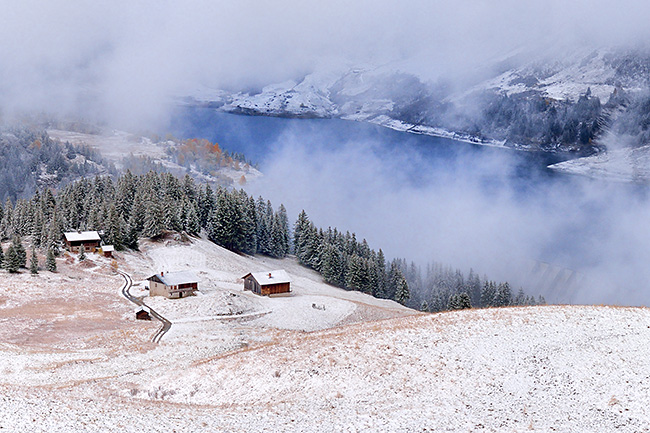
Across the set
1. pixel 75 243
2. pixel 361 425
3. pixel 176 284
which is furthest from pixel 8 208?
pixel 361 425

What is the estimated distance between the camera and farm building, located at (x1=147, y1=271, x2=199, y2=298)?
71.6m

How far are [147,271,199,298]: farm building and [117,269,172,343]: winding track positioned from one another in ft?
10.5

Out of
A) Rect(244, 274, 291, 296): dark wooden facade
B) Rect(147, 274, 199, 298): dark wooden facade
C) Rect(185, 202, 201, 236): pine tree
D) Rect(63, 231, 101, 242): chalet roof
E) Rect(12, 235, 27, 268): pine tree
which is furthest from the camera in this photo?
Rect(185, 202, 201, 236): pine tree

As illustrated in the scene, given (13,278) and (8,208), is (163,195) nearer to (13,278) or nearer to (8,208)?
(8,208)

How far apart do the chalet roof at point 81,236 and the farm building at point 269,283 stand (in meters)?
28.4

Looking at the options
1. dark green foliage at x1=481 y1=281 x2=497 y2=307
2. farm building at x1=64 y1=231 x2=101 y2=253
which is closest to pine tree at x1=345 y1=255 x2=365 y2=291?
dark green foliage at x1=481 y1=281 x2=497 y2=307

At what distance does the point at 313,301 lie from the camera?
78.1m

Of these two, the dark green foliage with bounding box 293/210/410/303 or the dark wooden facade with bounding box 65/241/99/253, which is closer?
the dark wooden facade with bounding box 65/241/99/253

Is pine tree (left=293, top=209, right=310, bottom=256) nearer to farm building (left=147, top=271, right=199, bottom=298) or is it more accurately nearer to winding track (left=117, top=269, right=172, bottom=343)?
winding track (left=117, top=269, right=172, bottom=343)

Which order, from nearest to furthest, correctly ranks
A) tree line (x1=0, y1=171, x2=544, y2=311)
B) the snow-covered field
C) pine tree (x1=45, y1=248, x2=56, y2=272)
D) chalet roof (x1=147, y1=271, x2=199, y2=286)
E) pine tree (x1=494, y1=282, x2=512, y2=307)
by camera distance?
the snow-covered field, chalet roof (x1=147, y1=271, x2=199, y2=286), pine tree (x1=45, y1=248, x2=56, y2=272), tree line (x1=0, y1=171, x2=544, y2=311), pine tree (x1=494, y1=282, x2=512, y2=307)

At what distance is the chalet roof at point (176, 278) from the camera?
71750 mm

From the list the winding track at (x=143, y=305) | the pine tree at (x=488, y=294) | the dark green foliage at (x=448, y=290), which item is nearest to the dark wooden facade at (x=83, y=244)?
the winding track at (x=143, y=305)

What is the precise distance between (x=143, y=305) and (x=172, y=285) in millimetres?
5272

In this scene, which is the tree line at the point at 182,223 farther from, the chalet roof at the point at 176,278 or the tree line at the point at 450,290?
the chalet roof at the point at 176,278
